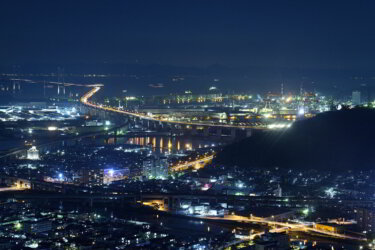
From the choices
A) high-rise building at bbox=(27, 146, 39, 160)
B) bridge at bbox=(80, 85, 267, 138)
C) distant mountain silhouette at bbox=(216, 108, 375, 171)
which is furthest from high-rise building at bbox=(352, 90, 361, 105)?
high-rise building at bbox=(27, 146, 39, 160)

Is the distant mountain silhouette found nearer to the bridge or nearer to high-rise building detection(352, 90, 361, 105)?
the bridge

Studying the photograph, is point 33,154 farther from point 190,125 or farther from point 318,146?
point 190,125

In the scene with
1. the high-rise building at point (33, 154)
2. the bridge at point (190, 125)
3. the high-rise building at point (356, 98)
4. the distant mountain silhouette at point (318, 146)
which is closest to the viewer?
the distant mountain silhouette at point (318, 146)

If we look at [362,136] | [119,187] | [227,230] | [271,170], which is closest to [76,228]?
[227,230]

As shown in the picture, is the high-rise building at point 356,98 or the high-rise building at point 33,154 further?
the high-rise building at point 356,98

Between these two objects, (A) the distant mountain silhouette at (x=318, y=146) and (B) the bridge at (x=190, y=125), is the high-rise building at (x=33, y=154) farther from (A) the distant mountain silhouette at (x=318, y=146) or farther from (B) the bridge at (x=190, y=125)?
(B) the bridge at (x=190, y=125)

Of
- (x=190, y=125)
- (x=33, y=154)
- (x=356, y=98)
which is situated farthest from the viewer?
(x=356, y=98)

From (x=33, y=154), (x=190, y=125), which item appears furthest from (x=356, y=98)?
(x=33, y=154)

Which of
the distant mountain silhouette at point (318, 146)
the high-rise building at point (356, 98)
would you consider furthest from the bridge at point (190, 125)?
the high-rise building at point (356, 98)

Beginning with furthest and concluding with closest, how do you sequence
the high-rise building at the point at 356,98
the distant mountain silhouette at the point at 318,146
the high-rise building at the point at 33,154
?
the high-rise building at the point at 356,98
the high-rise building at the point at 33,154
the distant mountain silhouette at the point at 318,146
